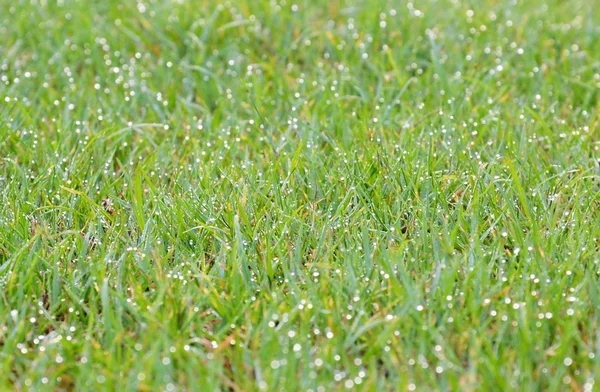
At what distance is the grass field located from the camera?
200 centimetres

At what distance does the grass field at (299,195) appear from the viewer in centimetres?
200

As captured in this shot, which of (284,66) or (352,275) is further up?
(284,66)

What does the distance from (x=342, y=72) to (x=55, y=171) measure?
133 centimetres

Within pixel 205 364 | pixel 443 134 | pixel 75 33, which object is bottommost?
pixel 205 364

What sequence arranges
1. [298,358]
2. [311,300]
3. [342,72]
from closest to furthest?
[298,358] < [311,300] < [342,72]

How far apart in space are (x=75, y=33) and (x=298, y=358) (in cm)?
235

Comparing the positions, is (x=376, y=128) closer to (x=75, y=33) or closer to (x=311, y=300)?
(x=311, y=300)

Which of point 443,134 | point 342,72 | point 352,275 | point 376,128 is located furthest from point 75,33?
point 352,275

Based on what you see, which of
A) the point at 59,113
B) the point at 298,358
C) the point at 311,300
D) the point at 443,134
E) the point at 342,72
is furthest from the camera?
the point at 342,72

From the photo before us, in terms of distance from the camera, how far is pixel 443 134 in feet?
9.77

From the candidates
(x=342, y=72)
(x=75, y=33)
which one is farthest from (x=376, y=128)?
(x=75, y=33)

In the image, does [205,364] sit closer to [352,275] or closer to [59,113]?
[352,275]

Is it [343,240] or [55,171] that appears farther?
[55,171]

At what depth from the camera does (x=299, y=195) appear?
2.68 m
